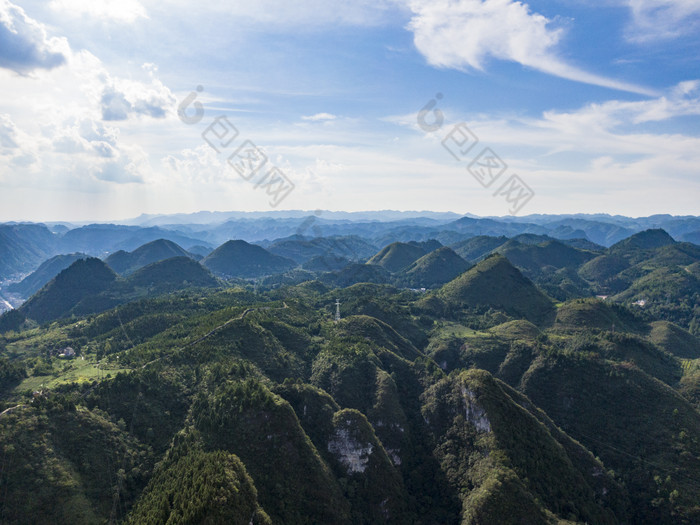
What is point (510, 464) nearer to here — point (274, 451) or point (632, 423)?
point (632, 423)

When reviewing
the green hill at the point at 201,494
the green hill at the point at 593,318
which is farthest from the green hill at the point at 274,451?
the green hill at the point at 593,318

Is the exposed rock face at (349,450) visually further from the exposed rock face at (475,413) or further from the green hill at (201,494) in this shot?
the exposed rock face at (475,413)

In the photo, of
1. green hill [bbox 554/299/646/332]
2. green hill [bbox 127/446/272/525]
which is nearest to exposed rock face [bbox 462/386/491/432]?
green hill [bbox 127/446/272/525]

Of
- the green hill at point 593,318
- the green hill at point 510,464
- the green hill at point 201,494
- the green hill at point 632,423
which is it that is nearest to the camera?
the green hill at point 201,494

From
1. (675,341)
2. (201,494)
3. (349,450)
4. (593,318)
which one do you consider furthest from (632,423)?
(201,494)

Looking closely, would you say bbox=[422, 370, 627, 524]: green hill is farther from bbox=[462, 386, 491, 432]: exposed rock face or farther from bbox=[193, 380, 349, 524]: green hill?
bbox=[193, 380, 349, 524]: green hill

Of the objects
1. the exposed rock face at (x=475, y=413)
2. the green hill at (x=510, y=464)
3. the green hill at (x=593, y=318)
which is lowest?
the green hill at (x=510, y=464)
